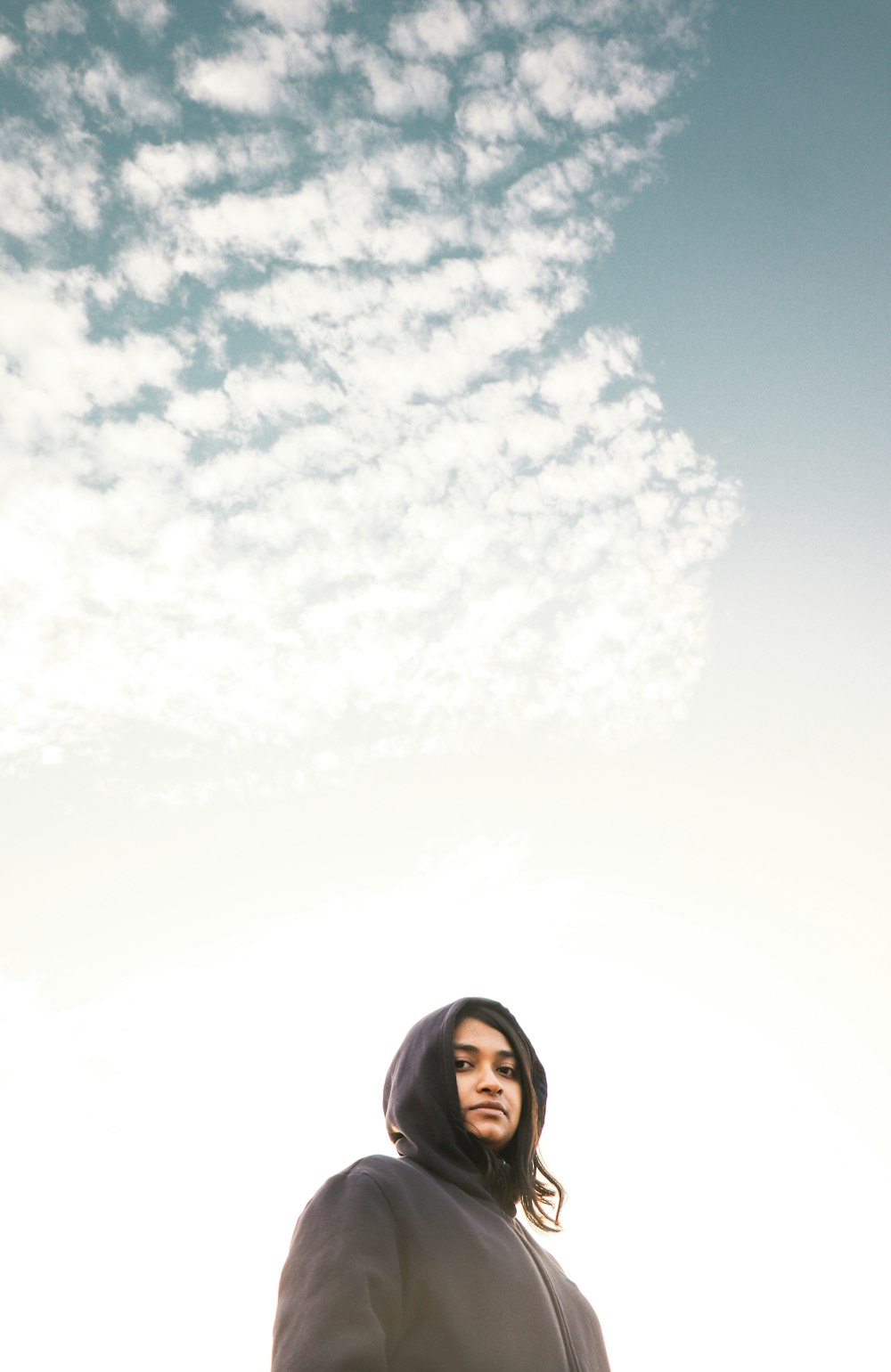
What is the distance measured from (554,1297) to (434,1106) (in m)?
0.67

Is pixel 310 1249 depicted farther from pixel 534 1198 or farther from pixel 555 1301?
pixel 534 1198

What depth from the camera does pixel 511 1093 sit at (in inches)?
136

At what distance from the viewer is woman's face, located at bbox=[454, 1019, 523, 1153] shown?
3332mm

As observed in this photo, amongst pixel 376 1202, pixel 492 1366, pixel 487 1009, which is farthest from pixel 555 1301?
pixel 487 1009

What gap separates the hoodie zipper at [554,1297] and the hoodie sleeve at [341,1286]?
2.11ft

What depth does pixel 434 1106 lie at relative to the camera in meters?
3.29

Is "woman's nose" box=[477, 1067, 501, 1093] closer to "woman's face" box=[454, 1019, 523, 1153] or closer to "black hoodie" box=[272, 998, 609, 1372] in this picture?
"woman's face" box=[454, 1019, 523, 1153]

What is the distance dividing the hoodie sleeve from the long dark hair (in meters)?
0.87

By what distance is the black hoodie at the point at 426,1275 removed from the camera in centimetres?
232

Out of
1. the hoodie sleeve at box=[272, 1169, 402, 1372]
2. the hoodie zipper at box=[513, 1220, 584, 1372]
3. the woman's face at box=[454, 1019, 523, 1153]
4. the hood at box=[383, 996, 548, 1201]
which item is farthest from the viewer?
the woman's face at box=[454, 1019, 523, 1153]

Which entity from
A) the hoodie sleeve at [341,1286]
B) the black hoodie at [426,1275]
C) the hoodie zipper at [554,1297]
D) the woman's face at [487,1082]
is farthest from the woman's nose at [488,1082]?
the hoodie sleeve at [341,1286]

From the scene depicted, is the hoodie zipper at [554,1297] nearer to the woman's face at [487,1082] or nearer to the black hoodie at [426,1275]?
the black hoodie at [426,1275]

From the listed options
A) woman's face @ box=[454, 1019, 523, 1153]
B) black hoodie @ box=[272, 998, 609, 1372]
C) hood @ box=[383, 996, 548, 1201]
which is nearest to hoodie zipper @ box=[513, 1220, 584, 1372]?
black hoodie @ box=[272, 998, 609, 1372]

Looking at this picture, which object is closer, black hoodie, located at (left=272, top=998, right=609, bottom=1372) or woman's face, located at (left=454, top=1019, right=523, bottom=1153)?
black hoodie, located at (left=272, top=998, right=609, bottom=1372)
